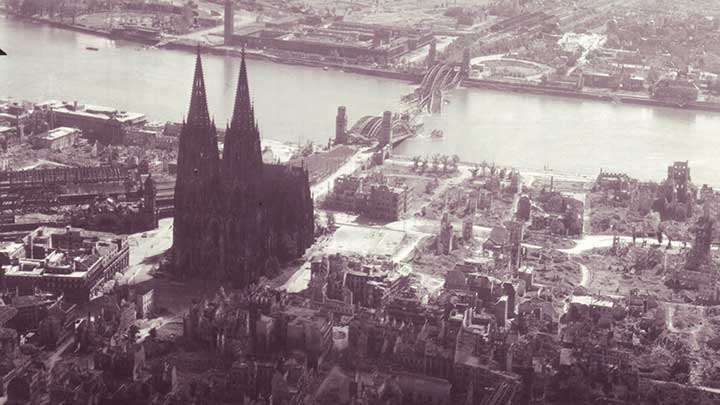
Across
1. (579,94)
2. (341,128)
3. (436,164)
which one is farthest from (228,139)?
(579,94)

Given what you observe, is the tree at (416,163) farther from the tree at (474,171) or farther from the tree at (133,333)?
the tree at (133,333)

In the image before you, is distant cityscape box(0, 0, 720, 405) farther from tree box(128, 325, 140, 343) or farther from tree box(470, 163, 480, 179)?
tree box(470, 163, 480, 179)

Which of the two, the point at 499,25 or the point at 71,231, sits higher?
the point at 499,25

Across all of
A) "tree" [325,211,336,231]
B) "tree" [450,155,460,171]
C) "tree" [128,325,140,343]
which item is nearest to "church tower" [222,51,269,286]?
"tree" [128,325,140,343]

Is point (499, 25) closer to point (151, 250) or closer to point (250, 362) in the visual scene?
point (151, 250)

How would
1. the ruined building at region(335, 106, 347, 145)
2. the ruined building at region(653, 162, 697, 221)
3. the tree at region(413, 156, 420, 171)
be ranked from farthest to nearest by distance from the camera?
1. the ruined building at region(335, 106, 347, 145)
2. the tree at region(413, 156, 420, 171)
3. the ruined building at region(653, 162, 697, 221)

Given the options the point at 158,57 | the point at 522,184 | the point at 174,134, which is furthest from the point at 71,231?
the point at 158,57
